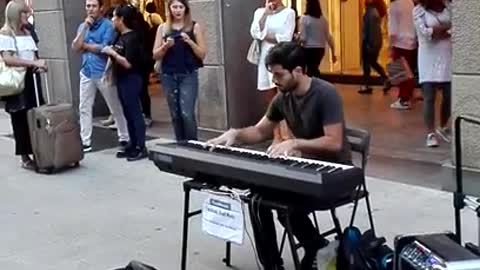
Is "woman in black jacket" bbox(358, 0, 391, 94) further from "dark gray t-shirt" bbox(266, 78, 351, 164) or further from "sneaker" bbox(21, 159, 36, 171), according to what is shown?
"dark gray t-shirt" bbox(266, 78, 351, 164)

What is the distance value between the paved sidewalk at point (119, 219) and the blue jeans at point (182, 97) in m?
0.56

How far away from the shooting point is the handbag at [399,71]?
10629mm

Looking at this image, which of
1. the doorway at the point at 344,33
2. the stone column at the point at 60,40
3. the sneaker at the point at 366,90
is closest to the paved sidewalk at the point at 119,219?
the stone column at the point at 60,40

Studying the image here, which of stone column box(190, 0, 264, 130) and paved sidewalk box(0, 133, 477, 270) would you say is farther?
stone column box(190, 0, 264, 130)

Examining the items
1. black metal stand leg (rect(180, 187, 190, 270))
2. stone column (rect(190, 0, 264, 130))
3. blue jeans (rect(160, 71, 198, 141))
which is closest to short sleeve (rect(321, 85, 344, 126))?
black metal stand leg (rect(180, 187, 190, 270))

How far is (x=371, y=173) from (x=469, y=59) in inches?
58.6

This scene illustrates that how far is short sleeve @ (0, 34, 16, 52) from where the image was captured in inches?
315

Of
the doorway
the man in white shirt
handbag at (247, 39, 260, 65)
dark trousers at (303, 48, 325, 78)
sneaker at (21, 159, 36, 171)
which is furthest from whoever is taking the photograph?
the doorway

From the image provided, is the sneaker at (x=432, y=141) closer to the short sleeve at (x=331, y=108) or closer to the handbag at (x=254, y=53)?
the handbag at (x=254, y=53)

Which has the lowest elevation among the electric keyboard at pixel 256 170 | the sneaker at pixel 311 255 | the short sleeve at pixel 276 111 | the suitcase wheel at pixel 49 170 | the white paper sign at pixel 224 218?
the suitcase wheel at pixel 49 170

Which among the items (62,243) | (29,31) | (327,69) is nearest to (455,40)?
(62,243)

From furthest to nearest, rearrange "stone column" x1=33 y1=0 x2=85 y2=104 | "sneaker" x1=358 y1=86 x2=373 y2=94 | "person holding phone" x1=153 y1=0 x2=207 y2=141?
"sneaker" x1=358 y1=86 x2=373 y2=94, "stone column" x1=33 y1=0 x2=85 y2=104, "person holding phone" x1=153 y1=0 x2=207 y2=141

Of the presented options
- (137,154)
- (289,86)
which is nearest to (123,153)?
(137,154)

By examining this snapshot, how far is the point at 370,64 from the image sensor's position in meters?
13.2
